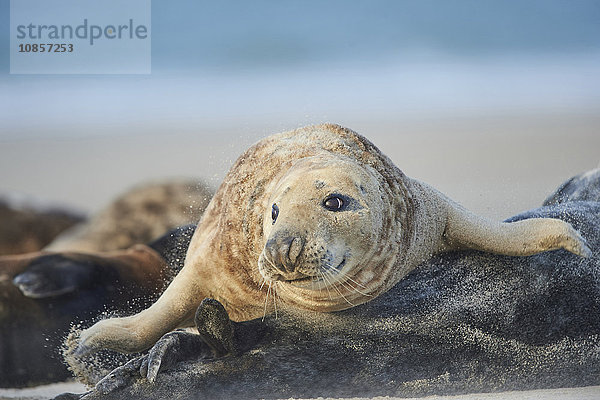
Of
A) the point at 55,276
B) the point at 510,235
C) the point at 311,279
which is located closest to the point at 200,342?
the point at 311,279

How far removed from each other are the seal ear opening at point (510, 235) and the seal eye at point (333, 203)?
0.65 metres

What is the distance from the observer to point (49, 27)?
273 centimetres

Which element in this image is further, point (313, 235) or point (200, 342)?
point (200, 342)

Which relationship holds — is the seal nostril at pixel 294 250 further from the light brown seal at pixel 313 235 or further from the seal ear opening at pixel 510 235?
the seal ear opening at pixel 510 235

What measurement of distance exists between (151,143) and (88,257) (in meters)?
0.62

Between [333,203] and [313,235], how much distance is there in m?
0.14

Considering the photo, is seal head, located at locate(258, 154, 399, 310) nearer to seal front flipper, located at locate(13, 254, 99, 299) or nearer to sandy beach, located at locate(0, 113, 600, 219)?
sandy beach, located at locate(0, 113, 600, 219)

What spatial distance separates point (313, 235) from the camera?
5.83 ft

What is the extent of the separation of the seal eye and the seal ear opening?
2.15 ft

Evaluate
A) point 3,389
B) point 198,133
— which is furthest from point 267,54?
point 3,389

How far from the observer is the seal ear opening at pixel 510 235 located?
2.29 m

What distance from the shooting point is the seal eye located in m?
1.86

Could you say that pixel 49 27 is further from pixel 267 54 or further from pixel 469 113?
pixel 469 113

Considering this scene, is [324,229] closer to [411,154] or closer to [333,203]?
[333,203]
